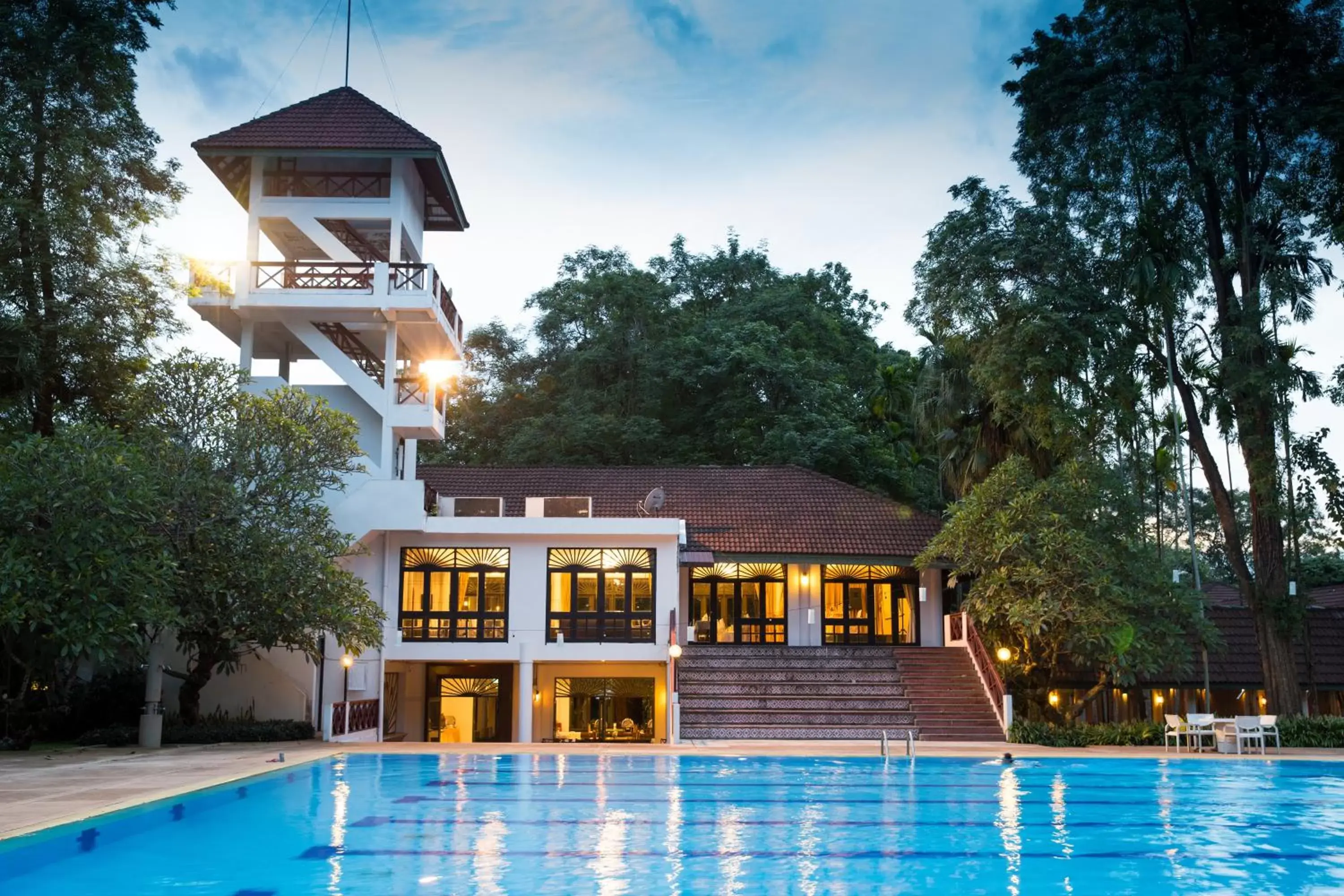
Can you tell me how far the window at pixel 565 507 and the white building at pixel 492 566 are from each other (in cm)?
5

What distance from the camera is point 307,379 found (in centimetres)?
2805

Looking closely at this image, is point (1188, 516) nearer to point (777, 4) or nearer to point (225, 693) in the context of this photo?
point (777, 4)

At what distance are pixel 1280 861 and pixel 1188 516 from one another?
1633 centimetres

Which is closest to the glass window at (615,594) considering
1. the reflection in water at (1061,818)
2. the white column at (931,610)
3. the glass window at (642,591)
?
the glass window at (642,591)

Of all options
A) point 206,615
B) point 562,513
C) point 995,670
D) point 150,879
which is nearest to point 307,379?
point 562,513

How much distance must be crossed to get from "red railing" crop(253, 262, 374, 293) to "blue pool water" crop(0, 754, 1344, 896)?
449 inches

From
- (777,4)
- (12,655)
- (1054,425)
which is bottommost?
(12,655)

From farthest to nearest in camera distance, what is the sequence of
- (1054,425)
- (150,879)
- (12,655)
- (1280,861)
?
(1054,425) → (12,655) → (1280,861) → (150,879)

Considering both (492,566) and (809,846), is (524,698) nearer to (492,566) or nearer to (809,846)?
(492,566)

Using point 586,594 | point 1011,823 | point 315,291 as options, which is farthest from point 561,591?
point 1011,823

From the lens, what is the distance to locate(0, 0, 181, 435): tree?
2356 cm

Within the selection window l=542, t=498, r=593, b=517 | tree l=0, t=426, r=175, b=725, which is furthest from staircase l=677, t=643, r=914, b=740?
tree l=0, t=426, r=175, b=725

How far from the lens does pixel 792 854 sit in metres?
11.1

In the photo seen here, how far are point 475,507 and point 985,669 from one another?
11.9 m
